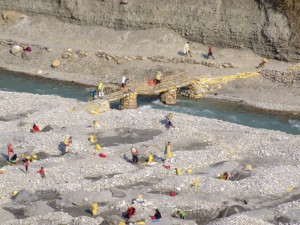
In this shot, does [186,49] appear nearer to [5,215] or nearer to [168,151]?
[168,151]

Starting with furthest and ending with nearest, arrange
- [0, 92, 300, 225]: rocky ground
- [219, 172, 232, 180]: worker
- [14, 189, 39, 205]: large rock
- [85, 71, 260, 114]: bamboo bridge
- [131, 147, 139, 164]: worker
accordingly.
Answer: [85, 71, 260, 114]: bamboo bridge → [131, 147, 139, 164]: worker → [219, 172, 232, 180]: worker → [14, 189, 39, 205]: large rock → [0, 92, 300, 225]: rocky ground

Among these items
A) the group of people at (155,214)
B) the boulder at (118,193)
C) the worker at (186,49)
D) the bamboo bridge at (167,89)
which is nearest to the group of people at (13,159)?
the boulder at (118,193)

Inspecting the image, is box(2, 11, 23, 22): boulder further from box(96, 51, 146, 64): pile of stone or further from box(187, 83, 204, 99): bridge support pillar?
box(187, 83, 204, 99): bridge support pillar

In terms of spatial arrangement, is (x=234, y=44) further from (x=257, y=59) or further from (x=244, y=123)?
(x=244, y=123)

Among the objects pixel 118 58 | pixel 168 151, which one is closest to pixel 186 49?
pixel 118 58

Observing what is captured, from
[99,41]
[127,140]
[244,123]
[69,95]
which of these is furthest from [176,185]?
[99,41]

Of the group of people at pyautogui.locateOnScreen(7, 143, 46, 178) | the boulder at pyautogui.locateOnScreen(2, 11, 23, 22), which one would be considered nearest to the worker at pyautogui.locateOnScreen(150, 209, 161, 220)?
the group of people at pyautogui.locateOnScreen(7, 143, 46, 178)

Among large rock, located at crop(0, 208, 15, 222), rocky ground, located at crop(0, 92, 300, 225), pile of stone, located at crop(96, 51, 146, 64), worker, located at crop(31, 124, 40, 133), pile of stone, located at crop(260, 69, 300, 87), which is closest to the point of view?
large rock, located at crop(0, 208, 15, 222)
